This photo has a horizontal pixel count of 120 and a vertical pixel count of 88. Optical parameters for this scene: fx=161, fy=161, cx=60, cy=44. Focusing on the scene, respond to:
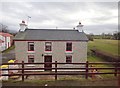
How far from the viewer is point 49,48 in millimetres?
16375

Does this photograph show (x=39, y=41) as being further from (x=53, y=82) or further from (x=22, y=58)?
(x=53, y=82)

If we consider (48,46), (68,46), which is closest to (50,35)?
(48,46)

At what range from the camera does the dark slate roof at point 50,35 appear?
16422mm

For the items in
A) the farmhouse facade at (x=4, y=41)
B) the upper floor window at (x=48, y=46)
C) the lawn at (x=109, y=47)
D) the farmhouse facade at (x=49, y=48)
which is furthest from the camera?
the farmhouse facade at (x=4, y=41)

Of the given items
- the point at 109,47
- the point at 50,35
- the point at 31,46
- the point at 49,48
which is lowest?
the point at 49,48

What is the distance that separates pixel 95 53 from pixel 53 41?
1813 centimetres

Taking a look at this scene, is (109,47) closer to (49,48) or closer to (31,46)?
(49,48)

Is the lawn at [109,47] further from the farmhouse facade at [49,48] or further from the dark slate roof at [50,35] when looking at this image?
the farmhouse facade at [49,48]

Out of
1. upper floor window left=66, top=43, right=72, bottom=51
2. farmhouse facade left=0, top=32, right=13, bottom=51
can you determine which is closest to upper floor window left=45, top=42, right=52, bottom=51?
upper floor window left=66, top=43, right=72, bottom=51

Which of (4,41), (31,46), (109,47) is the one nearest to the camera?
(31,46)

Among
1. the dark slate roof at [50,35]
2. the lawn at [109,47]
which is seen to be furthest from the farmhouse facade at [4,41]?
the lawn at [109,47]

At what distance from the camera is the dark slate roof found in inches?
647

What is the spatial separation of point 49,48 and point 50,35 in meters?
1.58

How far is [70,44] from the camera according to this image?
1647 centimetres
